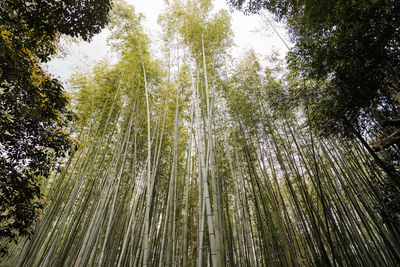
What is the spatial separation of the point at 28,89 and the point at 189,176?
2.37 meters

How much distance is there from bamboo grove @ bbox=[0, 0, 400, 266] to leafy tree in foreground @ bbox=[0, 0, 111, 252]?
1102 mm

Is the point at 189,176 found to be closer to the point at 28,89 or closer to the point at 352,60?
the point at 28,89

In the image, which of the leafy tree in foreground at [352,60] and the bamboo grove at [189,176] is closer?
the leafy tree in foreground at [352,60]

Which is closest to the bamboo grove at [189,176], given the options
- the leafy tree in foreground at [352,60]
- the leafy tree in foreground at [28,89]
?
the leafy tree in foreground at [352,60]

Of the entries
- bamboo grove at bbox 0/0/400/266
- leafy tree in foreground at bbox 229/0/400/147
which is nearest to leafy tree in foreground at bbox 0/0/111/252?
bamboo grove at bbox 0/0/400/266

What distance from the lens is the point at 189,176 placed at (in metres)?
3.20

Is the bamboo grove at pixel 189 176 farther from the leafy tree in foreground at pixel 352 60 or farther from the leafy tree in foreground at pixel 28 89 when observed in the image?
the leafy tree in foreground at pixel 28 89

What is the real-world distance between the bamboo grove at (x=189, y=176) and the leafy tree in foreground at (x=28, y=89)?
1.10m

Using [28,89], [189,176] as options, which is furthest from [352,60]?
[28,89]

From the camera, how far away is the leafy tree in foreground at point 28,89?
1.55 m

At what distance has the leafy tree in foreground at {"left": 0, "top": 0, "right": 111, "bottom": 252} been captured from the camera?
155 cm

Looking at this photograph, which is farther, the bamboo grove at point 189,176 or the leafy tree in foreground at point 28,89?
the bamboo grove at point 189,176

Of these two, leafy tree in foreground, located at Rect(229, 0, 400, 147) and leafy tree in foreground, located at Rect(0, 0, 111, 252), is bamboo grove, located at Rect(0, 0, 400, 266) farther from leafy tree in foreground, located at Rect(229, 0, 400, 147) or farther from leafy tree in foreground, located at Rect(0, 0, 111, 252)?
leafy tree in foreground, located at Rect(0, 0, 111, 252)

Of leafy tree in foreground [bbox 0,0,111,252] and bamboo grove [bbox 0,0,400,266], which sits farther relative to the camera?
bamboo grove [bbox 0,0,400,266]
